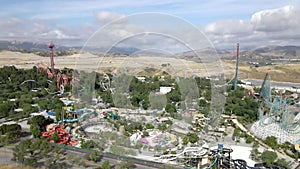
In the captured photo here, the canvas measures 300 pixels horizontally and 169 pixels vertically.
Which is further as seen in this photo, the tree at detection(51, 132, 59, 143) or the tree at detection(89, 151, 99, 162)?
the tree at detection(51, 132, 59, 143)

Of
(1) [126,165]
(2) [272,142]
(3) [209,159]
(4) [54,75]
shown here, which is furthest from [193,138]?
(4) [54,75]

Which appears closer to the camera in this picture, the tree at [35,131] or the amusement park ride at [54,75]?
the tree at [35,131]

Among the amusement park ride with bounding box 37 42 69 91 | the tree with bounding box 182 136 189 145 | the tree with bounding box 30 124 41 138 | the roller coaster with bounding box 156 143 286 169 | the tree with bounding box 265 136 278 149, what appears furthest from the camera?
the amusement park ride with bounding box 37 42 69 91

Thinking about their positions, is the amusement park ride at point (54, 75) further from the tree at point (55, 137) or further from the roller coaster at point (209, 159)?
the roller coaster at point (209, 159)

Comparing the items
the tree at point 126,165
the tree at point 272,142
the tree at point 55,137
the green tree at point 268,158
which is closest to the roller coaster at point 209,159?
the green tree at point 268,158

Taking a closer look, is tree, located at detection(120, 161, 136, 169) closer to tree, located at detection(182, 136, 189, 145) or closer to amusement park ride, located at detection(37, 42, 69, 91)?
tree, located at detection(182, 136, 189, 145)

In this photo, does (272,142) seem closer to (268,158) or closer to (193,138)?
(268,158)

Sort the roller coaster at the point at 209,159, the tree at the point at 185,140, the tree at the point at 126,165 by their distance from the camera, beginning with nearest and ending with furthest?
the tree at the point at 126,165 → the roller coaster at the point at 209,159 → the tree at the point at 185,140

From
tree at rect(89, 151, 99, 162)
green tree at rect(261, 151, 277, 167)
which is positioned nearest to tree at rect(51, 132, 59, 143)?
tree at rect(89, 151, 99, 162)

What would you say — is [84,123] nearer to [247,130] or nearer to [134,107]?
[134,107]

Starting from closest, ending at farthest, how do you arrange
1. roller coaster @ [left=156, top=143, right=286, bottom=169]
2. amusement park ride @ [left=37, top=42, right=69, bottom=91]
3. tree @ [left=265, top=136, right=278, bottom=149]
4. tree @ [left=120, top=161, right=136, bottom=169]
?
1. tree @ [left=120, top=161, right=136, bottom=169]
2. roller coaster @ [left=156, top=143, right=286, bottom=169]
3. tree @ [left=265, top=136, right=278, bottom=149]
4. amusement park ride @ [left=37, top=42, right=69, bottom=91]

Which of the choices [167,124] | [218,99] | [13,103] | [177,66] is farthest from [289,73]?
[13,103]
